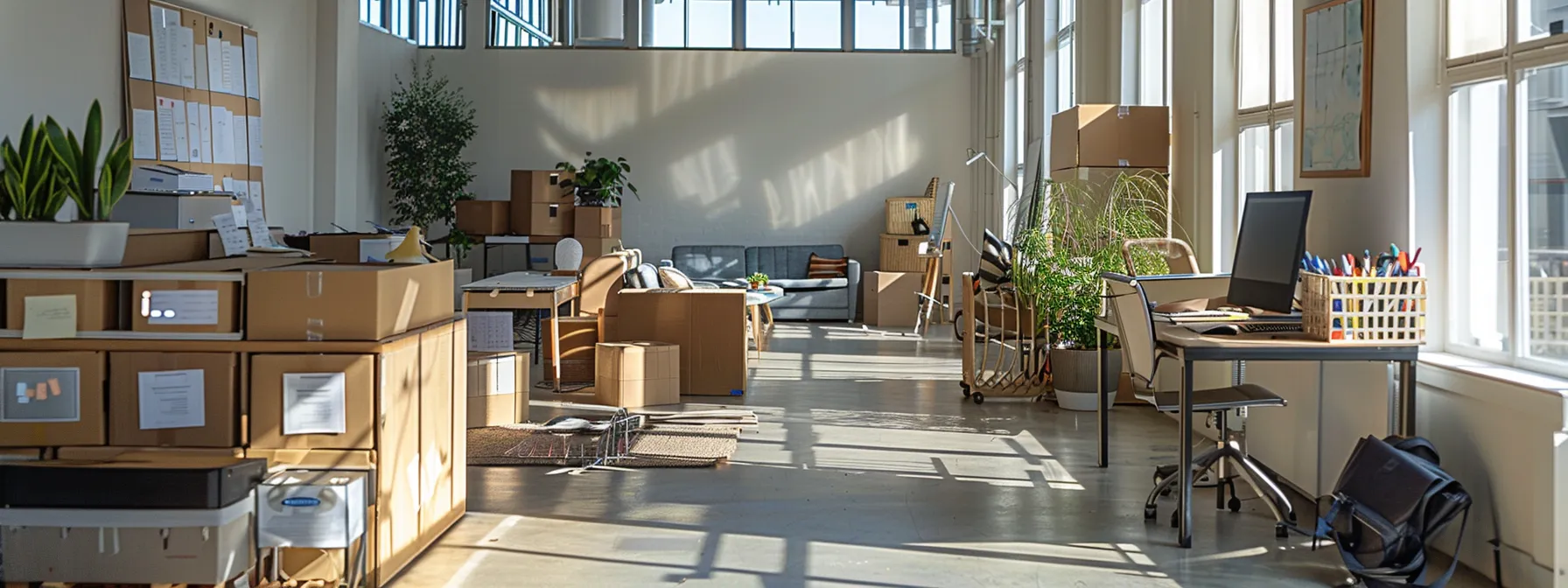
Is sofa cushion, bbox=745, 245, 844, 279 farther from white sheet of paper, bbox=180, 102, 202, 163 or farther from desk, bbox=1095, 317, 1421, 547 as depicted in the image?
desk, bbox=1095, 317, 1421, 547

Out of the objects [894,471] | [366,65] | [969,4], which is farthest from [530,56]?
[894,471]

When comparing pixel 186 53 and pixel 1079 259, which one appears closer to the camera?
pixel 1079 259

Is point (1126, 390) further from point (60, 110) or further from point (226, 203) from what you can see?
point (60, 110)

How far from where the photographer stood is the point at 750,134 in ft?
49.7

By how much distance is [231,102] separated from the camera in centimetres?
935

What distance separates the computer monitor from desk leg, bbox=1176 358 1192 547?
0.50 metres

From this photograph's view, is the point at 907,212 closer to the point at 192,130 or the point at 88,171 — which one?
the point at 192,130

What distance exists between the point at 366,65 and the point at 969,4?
603 cm

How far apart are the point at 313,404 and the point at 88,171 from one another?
3.30ft

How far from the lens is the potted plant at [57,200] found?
12.2ft

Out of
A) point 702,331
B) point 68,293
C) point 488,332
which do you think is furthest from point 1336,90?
point 488,332

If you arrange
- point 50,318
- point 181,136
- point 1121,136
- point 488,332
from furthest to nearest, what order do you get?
1. point 181,136
2. point 488,332
3. point 1121,136
4. point 50,318

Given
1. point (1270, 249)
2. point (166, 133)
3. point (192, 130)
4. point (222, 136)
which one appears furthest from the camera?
point (222, 136)

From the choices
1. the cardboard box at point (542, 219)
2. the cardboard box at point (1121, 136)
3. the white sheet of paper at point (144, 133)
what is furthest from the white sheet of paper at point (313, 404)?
the cardboard box at point (542, 219)
